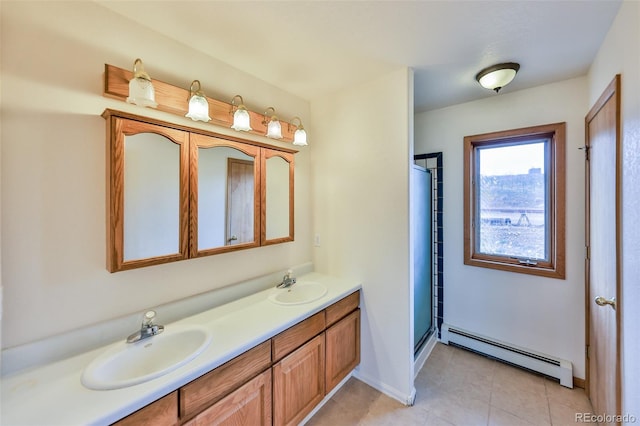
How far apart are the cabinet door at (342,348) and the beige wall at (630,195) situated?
4.77 ft

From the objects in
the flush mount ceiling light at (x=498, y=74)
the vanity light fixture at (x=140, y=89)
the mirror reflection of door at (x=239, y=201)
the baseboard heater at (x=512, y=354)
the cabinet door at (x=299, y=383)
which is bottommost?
the baseboard heater at (x=512, y=354)

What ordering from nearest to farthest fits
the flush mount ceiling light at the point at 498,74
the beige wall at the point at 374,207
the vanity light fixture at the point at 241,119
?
the vanity light fixture at the point at 241,119 → the flush mount ceiling light at the point at 498,74 → the beige wall at the point at 374,207

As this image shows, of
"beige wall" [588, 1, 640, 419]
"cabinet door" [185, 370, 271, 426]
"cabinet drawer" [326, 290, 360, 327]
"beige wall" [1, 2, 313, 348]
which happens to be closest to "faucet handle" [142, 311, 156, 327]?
"beige wall" [1, 2, 313, 348]

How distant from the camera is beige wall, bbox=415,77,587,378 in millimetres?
2027

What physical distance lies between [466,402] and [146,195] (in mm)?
2580

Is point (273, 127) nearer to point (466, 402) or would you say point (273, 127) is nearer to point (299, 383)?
point (299, 383)

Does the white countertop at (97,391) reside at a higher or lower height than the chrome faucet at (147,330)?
lower

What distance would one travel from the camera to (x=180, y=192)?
1.45 meters

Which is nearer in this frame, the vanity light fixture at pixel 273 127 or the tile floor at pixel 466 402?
the tile floor at pixel 466 402

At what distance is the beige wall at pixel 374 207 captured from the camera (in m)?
1.90

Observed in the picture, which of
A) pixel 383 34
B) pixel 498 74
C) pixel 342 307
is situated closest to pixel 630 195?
→ pixel 498 74

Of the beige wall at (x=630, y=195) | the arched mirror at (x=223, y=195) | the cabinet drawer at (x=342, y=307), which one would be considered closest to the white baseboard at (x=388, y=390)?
the cabinet drawer at (x=342, y=307)

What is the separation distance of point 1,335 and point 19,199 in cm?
56

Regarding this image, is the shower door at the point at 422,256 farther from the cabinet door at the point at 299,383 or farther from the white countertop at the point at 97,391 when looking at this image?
the white countertop at the point at 97,391
